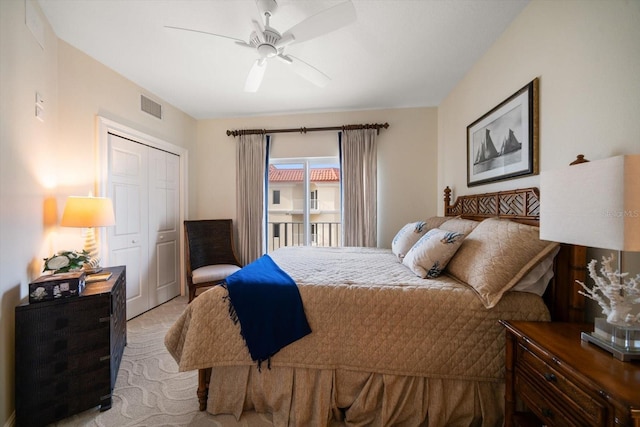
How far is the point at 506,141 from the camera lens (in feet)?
6.07

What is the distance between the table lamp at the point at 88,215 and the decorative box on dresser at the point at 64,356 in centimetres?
52

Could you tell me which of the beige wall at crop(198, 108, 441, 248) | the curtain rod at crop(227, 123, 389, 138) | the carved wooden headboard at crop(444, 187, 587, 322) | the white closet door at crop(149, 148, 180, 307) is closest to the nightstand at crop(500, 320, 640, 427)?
the carved wooden headboard at crop(444, 187, 587, 322)

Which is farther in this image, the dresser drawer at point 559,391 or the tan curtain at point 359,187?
the tan curtain at point 359,187

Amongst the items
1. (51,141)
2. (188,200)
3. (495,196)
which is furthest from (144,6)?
(495,196)

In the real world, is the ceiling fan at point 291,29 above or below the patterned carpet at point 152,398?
above

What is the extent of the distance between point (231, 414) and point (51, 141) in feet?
8.02

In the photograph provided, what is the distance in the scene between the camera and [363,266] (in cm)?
198

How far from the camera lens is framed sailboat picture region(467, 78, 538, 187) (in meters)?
1.58

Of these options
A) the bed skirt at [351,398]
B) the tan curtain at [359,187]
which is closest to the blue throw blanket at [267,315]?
the bed skirt at [351,398]

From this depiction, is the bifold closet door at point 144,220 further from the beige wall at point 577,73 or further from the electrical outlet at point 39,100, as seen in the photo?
the beige wall at point 577,73

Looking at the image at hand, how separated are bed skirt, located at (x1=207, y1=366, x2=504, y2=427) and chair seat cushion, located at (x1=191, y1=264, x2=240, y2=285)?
1591 millimetres

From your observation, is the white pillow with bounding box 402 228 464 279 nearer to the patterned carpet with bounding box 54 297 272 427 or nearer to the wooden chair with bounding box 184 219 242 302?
the patterned carpet with bounding box 54 297 272 427

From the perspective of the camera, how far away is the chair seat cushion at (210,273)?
283 cm

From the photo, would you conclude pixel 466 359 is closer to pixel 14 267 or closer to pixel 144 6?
pixel 14 267
